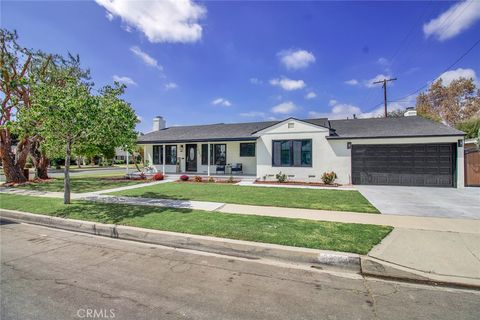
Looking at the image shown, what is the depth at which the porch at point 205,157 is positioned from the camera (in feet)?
56.1

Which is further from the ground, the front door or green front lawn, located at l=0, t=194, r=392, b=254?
the front door

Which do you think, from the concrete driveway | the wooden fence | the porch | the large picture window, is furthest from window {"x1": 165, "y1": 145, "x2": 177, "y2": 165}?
the wooden fence

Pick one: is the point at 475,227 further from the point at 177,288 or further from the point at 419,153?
Result: the point at 419,153

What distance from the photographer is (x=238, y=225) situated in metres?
5.69

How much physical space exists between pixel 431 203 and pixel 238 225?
733 cm

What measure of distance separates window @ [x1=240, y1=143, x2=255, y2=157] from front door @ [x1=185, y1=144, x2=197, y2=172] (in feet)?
12.8

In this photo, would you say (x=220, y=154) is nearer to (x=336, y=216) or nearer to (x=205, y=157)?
(x=205, y=157)

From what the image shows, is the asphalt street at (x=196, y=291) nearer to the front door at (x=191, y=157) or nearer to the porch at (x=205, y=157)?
the porch at (x=205, y=157)

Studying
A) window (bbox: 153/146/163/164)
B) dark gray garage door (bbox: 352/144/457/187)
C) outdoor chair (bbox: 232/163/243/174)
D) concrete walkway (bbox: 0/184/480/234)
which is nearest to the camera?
concrete walkway (bbox: 0/184/480/234)

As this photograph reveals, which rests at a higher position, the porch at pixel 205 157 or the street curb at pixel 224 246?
the porch at pixel 205 157

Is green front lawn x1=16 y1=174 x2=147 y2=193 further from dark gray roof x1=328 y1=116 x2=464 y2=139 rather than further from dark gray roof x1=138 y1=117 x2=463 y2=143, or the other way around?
dark gray roof x1=328 y1=116 x2=464 y2=139

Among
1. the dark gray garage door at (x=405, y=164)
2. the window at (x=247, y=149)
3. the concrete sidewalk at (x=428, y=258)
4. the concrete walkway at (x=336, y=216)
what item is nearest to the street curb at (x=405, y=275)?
the concrete sidewalk at (x=428, y=258)

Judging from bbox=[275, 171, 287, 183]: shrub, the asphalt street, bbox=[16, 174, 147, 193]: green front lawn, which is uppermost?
bbox=[275, 171, 287, 183]: shrub

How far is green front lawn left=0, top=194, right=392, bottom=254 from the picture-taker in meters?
4.70
